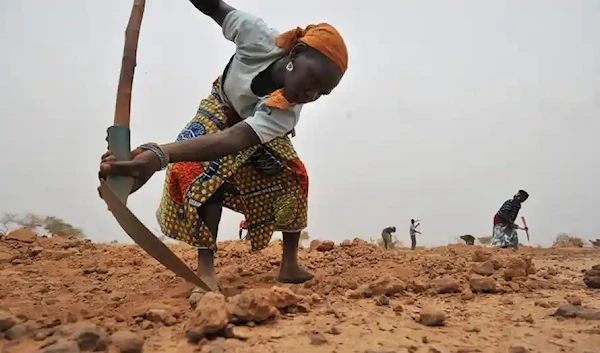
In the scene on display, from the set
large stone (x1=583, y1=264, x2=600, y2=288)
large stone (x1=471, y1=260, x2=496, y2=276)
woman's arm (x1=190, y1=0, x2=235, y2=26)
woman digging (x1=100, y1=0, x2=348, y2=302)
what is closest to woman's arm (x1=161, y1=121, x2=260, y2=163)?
woman digging (x1=100, y1=0, x2=348, y2=302)

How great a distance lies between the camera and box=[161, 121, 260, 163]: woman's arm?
169 centimetres

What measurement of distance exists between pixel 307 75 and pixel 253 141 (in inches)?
14.6

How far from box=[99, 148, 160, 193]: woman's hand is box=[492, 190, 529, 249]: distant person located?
6.66 m

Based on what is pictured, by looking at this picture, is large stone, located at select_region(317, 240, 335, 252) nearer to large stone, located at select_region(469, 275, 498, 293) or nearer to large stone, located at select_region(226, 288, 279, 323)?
large stone, located at select_region(469, 275, 498, 293)

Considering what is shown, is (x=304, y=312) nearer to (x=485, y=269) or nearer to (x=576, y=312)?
(x=576, y=312)

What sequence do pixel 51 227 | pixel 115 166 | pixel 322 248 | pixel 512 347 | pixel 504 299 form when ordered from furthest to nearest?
1. pixel 51 227
2. pixel 322 248
3. pixel 504 299
4. pixel 115 166
5. pixel 512 347

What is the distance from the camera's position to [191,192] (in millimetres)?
2186

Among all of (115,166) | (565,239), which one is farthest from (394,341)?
(565,239)

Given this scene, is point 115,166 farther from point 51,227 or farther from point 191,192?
point 51,227

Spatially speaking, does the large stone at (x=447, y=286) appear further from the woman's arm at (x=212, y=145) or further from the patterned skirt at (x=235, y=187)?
the woman's arm at (x=212, y=145)

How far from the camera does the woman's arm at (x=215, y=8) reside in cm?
231

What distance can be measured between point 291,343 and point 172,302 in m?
0.67

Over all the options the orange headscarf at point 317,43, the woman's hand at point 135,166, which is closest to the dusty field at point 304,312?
the woman's hand at point 135,166

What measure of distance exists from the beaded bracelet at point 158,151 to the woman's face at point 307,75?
Answer: 0.63 m
